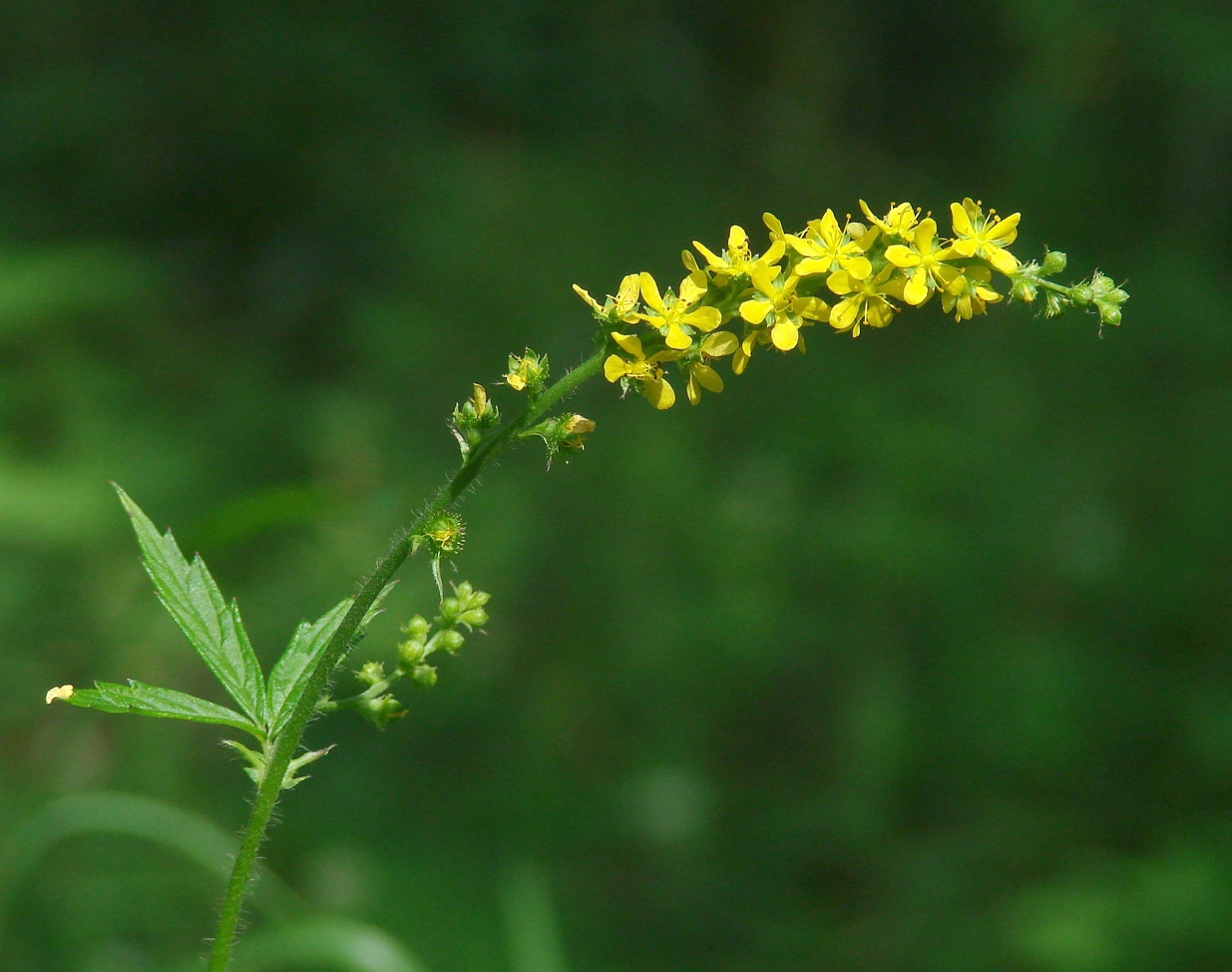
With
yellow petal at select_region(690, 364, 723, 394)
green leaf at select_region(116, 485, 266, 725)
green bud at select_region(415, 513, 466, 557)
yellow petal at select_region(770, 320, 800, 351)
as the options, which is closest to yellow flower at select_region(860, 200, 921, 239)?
yellow petal at select_region(770, 320, 800, 351)

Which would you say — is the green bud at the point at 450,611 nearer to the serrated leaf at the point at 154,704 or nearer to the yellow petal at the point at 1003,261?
the serrated leaf at the point at 154,704

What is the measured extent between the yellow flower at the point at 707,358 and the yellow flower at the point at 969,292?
0.38 metres

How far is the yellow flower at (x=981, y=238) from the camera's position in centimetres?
199

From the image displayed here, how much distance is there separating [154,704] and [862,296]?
1.29m

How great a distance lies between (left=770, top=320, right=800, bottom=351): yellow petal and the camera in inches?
74.6

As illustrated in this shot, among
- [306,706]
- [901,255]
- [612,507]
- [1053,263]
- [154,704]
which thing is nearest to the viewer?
[306,706]

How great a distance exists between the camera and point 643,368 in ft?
6.29

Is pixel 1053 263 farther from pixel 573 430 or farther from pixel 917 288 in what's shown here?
pixel 573 430

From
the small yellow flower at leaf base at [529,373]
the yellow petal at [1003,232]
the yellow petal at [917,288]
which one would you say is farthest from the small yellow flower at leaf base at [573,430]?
the yellow petal at [1003,232]

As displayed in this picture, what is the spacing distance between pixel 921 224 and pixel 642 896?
5297 millimetres

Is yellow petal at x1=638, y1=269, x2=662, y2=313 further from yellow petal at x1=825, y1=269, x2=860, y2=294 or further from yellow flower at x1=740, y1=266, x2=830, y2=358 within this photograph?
yellow petal at x1=825, y1=269, x2=860, y2=294

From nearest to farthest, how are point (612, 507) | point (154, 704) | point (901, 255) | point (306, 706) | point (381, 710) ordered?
point (306, 706)
point (154, 704)
point (381, 710)
point (901, 255)
point (612, 507)

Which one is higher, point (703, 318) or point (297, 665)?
point (703, 318)

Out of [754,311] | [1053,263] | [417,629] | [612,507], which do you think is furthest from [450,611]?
[612,507]
